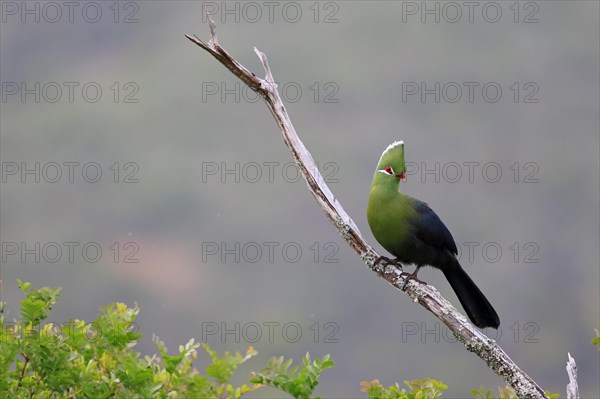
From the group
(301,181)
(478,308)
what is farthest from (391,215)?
(301,181)

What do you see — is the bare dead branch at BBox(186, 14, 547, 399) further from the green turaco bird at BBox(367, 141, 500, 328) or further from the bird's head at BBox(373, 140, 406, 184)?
the bird's head at BBox(373, 140, 406, 184)

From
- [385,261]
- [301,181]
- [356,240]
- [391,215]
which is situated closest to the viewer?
[356,240]

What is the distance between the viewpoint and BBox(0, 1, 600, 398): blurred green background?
4112 cm

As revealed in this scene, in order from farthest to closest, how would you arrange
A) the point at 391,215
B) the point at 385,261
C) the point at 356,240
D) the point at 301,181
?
1. the point at 301,181
2. the point at 391,215
3. the point at 385,261
4. the point at 356,240

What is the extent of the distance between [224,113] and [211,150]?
3386mm

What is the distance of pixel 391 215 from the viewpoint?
5633 millimetres

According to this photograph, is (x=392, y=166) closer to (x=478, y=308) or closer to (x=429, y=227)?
(x=429, y=227)

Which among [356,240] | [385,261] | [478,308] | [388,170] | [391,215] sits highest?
[388,170]

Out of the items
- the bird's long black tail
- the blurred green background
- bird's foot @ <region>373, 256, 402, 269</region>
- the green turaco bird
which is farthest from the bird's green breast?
the blurred green background

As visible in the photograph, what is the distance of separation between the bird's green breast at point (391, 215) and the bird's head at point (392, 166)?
0.04 m

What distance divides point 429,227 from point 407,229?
0.45 ft

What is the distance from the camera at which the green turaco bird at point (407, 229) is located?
5602 millimetres

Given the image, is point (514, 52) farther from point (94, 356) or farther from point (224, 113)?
point (94, 356)

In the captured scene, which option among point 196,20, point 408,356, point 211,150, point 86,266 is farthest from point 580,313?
point 196,20
